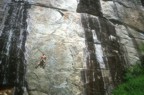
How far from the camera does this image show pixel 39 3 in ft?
32.3

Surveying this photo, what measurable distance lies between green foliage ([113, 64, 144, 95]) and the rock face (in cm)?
25

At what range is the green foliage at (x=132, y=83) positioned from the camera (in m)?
Answer: 8.32

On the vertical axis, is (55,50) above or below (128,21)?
above

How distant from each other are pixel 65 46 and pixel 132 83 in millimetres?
2870

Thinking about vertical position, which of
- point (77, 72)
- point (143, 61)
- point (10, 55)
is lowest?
point (143, 61)

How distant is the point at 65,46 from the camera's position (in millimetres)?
8898

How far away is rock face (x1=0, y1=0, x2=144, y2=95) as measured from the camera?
25.7ft

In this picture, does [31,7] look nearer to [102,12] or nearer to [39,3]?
[39,3]

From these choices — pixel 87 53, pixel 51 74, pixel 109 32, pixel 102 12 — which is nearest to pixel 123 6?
pixel 102 12

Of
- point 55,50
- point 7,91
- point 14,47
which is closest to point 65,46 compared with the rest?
point 55,50

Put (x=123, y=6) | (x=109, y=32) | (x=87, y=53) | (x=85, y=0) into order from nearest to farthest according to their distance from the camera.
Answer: (x=87, y=53)
(x=109, y=32)
(x=85, y=0)
(x=123, y=6)

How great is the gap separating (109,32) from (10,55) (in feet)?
14.6

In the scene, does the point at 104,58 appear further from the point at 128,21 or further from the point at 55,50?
the point at 128,21

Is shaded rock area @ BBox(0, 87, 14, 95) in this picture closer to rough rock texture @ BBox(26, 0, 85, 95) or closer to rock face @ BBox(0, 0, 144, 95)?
rock face @ BBox(0, 0, 144, 95)
